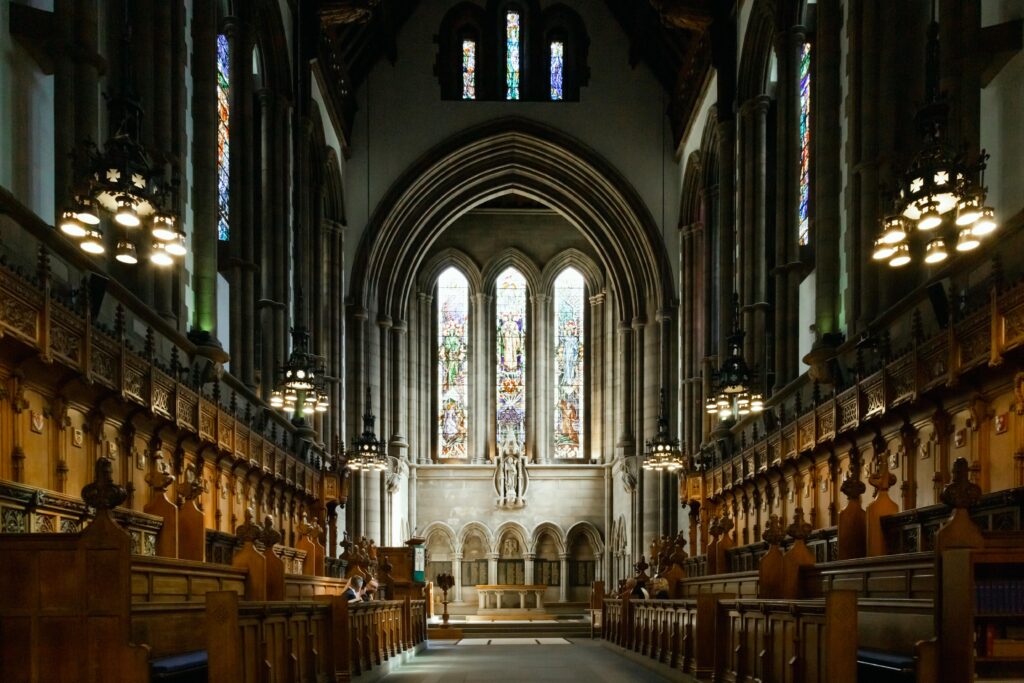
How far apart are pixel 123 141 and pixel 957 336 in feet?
24.5

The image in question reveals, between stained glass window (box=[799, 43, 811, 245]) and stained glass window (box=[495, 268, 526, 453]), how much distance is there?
779 inches

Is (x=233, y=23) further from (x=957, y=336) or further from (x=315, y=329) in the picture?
(x=957, y=336)

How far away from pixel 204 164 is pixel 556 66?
1779 cm

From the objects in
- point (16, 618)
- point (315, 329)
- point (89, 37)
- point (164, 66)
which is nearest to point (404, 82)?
point (315, 329)

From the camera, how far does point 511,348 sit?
40000 mm

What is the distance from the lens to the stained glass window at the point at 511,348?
39656 mm

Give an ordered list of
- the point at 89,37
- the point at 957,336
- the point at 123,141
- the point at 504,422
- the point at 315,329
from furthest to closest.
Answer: the point at 504,422 < the point at 315,329 < the point at 89,37 < the point at 957,336 < the point at 123,141

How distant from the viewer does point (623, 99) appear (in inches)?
1277

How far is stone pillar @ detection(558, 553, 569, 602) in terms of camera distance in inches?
1476

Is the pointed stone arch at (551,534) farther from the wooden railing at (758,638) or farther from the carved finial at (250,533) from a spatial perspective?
the carved finial at (250,533)

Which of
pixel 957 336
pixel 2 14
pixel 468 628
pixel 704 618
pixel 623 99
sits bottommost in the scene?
pixel 468 628

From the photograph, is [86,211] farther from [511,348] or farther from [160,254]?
[511,348]

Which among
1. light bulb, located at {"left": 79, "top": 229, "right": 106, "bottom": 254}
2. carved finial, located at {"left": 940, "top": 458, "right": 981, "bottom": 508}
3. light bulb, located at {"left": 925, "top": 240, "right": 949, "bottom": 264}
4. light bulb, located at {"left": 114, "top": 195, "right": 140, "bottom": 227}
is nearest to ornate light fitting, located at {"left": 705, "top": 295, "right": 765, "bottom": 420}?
light bulb, located at {"left": 925, "top": 240, "right": 949, "bottom": 264}

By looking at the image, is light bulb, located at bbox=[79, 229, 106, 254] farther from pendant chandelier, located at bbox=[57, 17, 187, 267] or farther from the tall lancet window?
the tall lancet window
